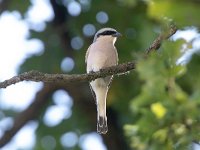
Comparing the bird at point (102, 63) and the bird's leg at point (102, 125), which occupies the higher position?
the bird at point (102, 63)

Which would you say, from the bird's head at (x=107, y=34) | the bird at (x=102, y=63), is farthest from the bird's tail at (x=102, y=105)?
the bird's head at (x=107, y=34)

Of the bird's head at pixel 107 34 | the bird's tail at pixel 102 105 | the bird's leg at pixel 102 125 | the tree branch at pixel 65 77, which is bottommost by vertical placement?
the tree branch at pixel 65 77

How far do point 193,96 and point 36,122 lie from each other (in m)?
4.94

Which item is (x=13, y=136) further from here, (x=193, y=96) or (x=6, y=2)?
(x=193, y=96)

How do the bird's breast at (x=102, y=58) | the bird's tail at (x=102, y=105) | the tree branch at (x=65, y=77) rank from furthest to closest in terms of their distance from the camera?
1. the bird's tail at (x=102, y=105)
2. the bird's breast at (x=102, y=58)
3. the tree branch at (x=65, y=77)

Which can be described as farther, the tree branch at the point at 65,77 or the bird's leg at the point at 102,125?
the bird's leg at the point at 102,125

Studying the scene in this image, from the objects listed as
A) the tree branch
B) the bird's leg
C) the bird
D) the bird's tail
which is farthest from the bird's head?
the tree branch

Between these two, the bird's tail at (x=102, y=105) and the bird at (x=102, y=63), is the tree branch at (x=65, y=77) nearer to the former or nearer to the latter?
the bird at (x=102, y=63)

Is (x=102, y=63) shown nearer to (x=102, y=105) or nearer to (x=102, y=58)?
(x=102, y=58)

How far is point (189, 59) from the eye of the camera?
7.54 feet

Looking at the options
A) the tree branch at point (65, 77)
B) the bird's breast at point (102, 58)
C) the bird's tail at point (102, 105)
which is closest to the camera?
the tree branch at point (65, 77)

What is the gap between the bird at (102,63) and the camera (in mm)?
5137

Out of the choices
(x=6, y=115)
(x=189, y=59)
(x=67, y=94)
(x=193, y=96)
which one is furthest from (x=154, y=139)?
(x=6, y=115)

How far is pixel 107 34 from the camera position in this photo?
5500mm
